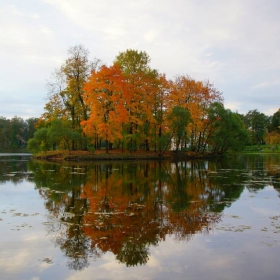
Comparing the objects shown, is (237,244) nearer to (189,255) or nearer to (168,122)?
(189,255)

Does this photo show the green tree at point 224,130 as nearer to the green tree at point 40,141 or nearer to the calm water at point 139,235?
the green tree at point 40,141

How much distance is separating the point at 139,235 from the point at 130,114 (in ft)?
127

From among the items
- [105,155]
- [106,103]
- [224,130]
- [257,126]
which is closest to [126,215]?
[106,103]

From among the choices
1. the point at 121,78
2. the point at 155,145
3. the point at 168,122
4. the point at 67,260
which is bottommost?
the point at 67,260

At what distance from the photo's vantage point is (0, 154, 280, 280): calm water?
6.67m

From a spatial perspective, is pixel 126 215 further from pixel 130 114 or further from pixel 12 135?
pixel 12 135

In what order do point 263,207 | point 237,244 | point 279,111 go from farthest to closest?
point 279,111, point 263,207, point 237,244

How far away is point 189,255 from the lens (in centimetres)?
744

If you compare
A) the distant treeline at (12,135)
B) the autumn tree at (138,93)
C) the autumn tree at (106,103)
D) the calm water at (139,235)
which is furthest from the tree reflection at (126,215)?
the distant treeline at (12,135)

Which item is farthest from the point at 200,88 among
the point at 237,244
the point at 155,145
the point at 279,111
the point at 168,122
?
the point at 279,111

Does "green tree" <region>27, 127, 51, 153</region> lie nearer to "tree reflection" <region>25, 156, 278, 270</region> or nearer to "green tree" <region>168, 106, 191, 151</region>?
"green tree" <region>168, 106, 191, 151</region>

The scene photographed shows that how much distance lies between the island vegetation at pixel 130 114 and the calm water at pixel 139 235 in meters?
28.3

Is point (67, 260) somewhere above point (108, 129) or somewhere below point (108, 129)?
below

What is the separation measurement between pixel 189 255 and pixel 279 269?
1.92 metres
